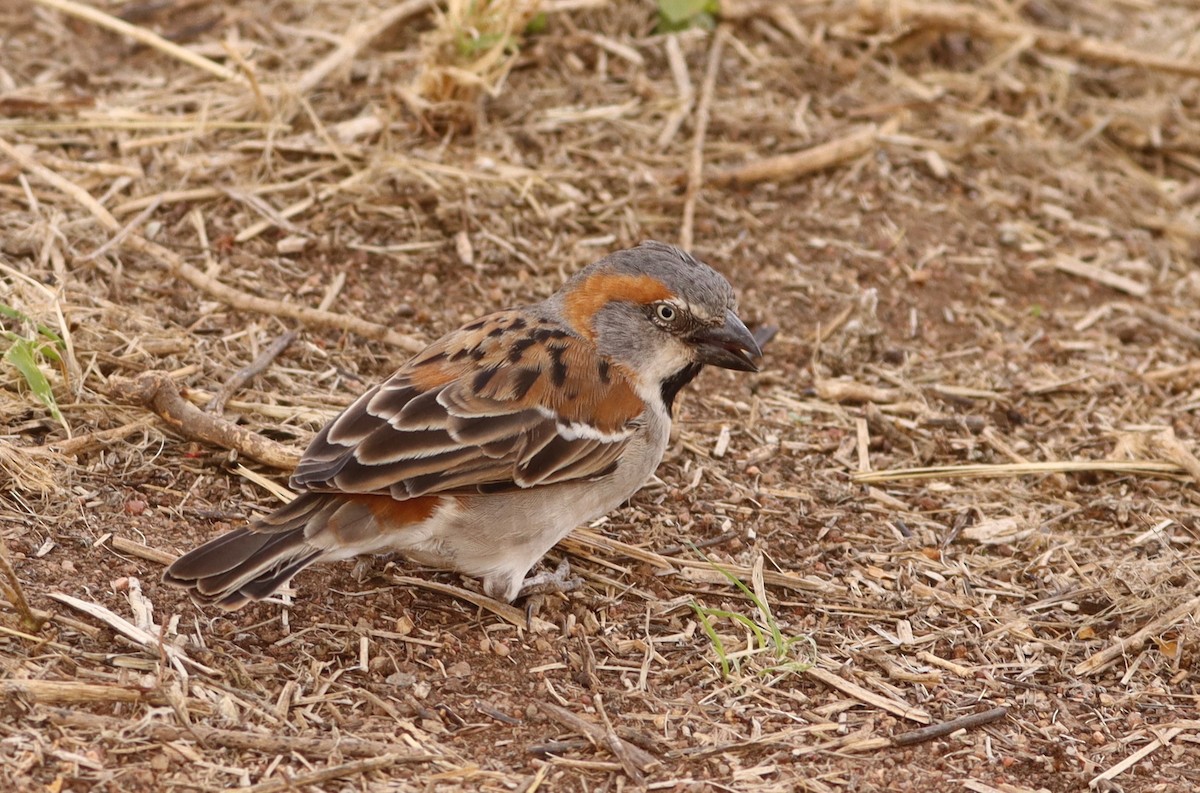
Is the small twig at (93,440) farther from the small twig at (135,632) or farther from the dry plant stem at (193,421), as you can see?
the small twig at (135,632)

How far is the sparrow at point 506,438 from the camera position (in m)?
5.73

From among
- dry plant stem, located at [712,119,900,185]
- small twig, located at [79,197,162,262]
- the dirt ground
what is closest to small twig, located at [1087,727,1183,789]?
the dirt ground

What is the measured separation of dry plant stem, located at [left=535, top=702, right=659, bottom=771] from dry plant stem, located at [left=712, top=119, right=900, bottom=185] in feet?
15.9

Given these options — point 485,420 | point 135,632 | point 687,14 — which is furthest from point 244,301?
point 687,14

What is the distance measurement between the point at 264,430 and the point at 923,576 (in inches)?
132

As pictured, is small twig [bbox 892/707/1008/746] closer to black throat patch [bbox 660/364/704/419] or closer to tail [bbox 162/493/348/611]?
black throat patch [bbox 660/364/704/419]

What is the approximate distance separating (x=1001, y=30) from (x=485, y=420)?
22.4 feet

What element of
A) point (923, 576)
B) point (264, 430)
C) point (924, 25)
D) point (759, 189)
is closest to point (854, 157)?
point (759, 189)

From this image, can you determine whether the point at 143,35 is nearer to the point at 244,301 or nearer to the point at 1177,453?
the point at 244,301

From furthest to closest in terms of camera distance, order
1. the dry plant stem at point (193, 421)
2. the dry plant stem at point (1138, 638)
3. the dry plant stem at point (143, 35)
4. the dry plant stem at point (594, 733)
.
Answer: the dry plant stem at point (143, 35)
the dry plant stem at point (193, 421)
the dry plant stem at point (1138, 638)
the dry plant stem at point (594, 733)

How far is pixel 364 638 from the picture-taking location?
5855mm

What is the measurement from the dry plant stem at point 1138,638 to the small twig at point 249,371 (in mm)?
4258

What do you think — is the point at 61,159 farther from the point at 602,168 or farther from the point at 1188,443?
the point at 1188,443

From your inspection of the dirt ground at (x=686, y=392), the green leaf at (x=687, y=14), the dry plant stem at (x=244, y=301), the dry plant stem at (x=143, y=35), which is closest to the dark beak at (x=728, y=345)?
the dirt ground at (x=686, y=392)
